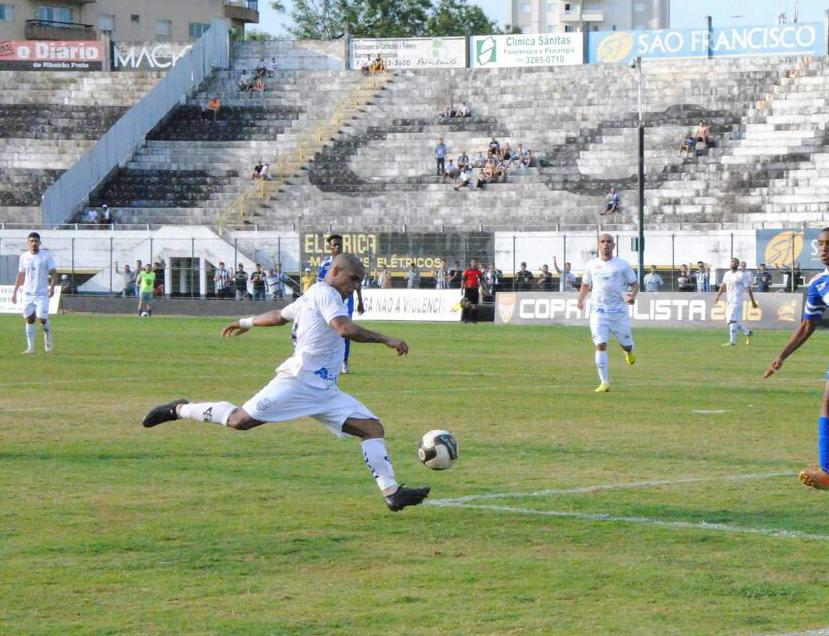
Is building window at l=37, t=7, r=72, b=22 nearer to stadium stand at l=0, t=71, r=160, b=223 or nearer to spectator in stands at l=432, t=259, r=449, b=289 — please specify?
stadium stand at l=0, t=71, r=160, b=223

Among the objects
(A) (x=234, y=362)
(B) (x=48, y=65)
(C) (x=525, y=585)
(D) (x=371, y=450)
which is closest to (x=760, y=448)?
(D) (x=371, y=450)

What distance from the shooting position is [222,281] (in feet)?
181

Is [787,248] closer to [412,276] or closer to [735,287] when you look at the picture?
[412,276]

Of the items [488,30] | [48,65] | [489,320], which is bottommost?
[489,320]

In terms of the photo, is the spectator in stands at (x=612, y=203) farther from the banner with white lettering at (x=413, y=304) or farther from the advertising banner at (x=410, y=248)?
the banner with white lettering at (x=413, y=304)

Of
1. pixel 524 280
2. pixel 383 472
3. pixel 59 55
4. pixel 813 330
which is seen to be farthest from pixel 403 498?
pixel 59 55

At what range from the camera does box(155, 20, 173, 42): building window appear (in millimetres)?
100481

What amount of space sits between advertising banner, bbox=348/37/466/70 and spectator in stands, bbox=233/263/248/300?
18.4 meters

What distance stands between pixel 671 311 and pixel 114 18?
2520 inches

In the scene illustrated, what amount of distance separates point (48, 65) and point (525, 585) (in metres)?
66.7

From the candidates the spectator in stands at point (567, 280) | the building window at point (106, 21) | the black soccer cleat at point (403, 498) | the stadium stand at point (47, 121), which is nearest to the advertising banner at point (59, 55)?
the stadium stand at point (47, 121)

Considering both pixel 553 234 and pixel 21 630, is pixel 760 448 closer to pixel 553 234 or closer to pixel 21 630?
pixel 21 630

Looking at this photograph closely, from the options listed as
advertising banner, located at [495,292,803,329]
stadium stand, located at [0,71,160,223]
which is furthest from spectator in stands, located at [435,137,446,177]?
advertising banner, located at [495,292,803,329]

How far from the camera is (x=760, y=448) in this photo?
1466 cm
